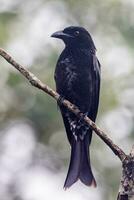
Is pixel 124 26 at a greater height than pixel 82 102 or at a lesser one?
greater

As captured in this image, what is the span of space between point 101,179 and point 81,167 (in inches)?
135

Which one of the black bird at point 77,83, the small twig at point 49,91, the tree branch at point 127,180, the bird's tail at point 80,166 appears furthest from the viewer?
the black bird at point 77,83

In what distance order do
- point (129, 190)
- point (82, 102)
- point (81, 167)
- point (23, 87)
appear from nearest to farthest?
point (129, 190) → point (81, 167) → point (82, 102) → point (23, 87)

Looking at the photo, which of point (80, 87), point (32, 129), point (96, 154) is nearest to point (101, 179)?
point (96, 154)

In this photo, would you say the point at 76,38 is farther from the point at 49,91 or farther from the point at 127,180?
the point at 127,180

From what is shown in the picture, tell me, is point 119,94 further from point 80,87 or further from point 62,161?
point 80,87

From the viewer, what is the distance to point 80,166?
5113mm

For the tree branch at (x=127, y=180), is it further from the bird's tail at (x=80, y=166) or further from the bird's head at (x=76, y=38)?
the bird's head at (x=76, y=38)

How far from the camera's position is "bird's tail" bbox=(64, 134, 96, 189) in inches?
189

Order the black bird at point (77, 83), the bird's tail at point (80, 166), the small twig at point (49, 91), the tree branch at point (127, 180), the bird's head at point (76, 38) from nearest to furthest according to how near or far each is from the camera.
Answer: the tree branch at point (127, 180) < the small twig at point (49, 91) < the bird's tail at point (80, 166) < the black bird at point (77, 83) < the bird's head at point (76, 38)

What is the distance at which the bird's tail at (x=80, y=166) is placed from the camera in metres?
4.80

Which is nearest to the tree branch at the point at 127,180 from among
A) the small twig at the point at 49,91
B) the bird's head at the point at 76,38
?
the small twig at the point at 49,91

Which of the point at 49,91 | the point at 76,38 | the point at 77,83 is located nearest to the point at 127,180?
the point at 49,91

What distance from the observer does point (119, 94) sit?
7.92 meters
